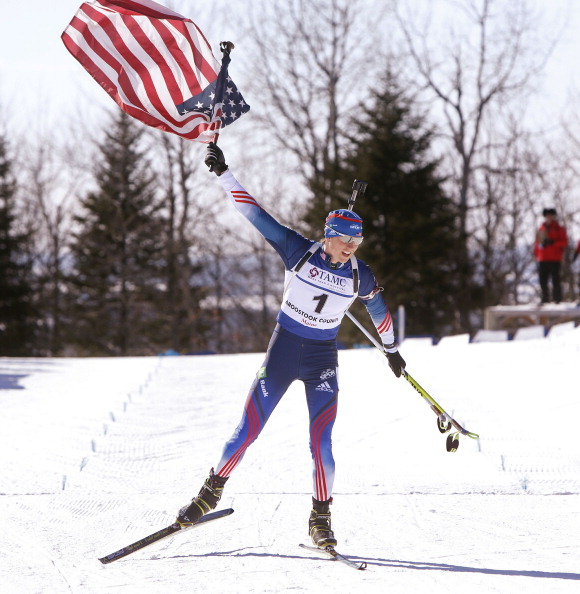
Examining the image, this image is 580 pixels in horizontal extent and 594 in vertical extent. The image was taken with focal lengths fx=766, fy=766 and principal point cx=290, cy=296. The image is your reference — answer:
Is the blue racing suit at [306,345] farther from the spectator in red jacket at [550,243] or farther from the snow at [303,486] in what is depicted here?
the spectator in red jacket at [550,243]

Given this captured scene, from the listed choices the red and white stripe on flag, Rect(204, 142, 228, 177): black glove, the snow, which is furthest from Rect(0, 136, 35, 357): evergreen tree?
Rect(204, 142, 228, 177): black glove

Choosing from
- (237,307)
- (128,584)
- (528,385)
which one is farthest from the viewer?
(237,307)

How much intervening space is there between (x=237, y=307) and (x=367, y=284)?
33.0 meters

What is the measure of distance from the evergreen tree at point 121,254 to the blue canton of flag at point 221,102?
87.5 feet

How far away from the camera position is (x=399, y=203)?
86.3ft

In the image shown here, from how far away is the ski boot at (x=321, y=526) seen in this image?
417 centimetres

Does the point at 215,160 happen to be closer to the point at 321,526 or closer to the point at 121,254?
the point at 321,526

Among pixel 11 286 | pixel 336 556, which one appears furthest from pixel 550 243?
pixel 11 286

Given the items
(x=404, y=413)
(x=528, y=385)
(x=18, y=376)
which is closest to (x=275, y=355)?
(x=404, y=413)

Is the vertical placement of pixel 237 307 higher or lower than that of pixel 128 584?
higher

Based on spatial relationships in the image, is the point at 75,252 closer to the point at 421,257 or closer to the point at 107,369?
the point at 421,257

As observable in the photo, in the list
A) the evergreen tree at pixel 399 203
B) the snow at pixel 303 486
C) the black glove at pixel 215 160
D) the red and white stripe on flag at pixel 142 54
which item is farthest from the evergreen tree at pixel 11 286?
the black glove at pixel 215 160

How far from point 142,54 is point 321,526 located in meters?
4.10

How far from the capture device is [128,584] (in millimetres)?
3686
